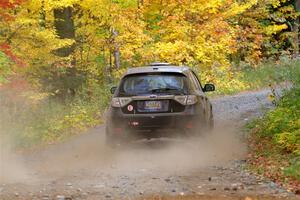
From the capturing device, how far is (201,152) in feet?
36.5

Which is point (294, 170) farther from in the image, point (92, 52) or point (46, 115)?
point (92, 52)

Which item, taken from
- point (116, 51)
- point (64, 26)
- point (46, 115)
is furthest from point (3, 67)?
point (116, 51)

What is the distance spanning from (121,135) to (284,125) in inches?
130

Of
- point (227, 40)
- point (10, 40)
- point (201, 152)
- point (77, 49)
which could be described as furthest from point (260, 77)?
point (201, 152)

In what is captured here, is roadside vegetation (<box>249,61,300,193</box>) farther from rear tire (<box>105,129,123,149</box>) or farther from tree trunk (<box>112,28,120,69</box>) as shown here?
tree trunk (<box>112,28,120,69</box>)

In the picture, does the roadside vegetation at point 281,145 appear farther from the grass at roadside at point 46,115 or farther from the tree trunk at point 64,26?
the tree trunk at point 64,26

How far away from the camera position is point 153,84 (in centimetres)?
1115

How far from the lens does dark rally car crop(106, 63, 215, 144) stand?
10891 mm

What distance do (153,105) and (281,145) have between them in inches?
101

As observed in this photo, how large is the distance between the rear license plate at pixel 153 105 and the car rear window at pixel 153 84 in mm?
201

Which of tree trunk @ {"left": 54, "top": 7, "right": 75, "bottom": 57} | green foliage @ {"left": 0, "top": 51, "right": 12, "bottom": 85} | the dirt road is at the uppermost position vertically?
tree trunk @ {"left": 54, "top": 7, "right": 75, "bottom": 57}

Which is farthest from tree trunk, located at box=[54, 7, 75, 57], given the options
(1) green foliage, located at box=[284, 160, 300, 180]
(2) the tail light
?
(1) green foliage, located at box=[284, 160, 300, 180]

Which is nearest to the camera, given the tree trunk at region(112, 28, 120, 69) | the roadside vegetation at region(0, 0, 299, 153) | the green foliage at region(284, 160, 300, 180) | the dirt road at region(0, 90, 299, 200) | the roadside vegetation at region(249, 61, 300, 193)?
the dirt road at region(0, 90, 299, 200)

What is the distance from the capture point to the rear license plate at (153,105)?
1093 centimetres
